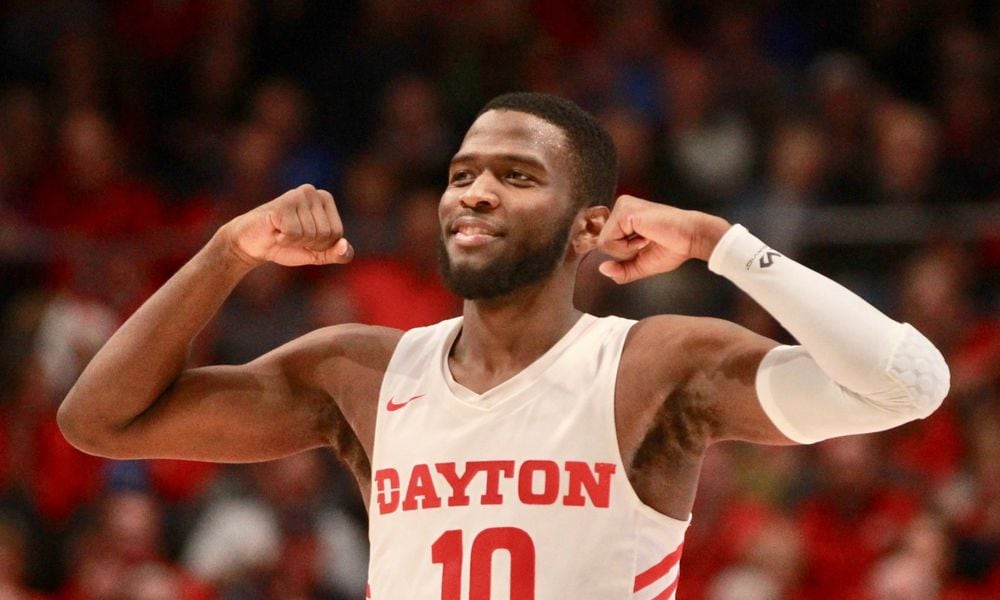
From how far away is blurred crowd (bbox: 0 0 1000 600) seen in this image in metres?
7.55

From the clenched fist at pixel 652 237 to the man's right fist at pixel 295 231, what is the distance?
0.66 metres

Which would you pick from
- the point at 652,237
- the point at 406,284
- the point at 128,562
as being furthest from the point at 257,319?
the point at 652,237

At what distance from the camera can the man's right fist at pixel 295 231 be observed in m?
4.02

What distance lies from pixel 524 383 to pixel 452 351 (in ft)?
1.04

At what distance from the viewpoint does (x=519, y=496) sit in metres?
3.82

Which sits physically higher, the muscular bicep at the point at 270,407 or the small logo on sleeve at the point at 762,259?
the small logo on sleeve at the point at 762,259

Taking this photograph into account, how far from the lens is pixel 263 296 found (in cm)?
855

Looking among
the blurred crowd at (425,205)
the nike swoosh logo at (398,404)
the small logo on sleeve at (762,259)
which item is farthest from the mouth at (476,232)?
the blurred crowd at (425,205)

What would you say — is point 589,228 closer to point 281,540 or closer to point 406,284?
point 281,540

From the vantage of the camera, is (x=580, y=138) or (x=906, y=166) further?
(x=906, y=166)

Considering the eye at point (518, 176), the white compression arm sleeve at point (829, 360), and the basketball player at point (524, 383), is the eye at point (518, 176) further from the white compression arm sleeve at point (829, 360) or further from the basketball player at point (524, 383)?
the white compression arm sleeve at point (829, 360)

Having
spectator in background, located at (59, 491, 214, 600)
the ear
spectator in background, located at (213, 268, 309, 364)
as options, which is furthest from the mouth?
spectator in background, located at (213, 268, 309, 364)

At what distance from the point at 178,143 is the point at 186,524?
9.46 ft

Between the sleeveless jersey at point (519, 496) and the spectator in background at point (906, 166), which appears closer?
the sleeveless jersey at point (519, 496)
